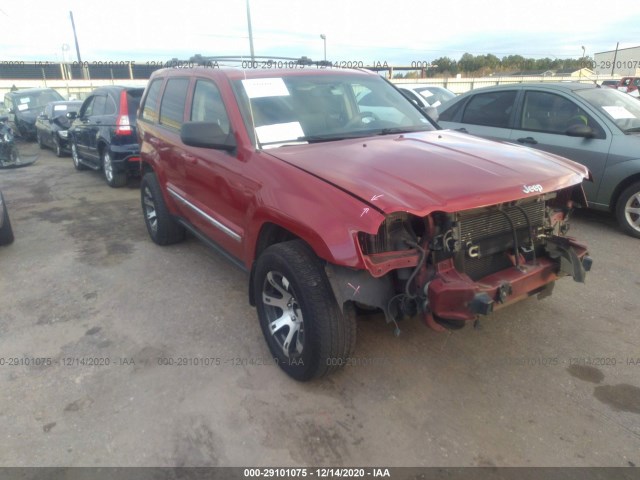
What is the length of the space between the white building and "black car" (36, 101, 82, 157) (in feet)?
146

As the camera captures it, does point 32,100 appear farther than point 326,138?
Yes

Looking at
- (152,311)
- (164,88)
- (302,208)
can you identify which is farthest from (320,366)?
(164,88)

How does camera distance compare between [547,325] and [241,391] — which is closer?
[241,391]

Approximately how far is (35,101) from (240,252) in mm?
15183

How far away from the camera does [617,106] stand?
5.53 meters

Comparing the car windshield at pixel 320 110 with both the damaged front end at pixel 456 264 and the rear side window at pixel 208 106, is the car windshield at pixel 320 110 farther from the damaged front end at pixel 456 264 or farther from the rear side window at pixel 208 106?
the damaged front end at pixel 456 264

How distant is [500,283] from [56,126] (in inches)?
479

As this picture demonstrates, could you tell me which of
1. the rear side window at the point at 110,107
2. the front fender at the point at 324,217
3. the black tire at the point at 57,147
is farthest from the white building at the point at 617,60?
the front fender at the point at 324,217

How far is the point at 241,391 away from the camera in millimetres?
2875

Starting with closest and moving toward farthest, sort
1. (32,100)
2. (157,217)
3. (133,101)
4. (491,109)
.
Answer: (157,217)
(491,109)
(133,101)
(32,100)

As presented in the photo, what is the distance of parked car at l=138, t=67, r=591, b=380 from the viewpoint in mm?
2428

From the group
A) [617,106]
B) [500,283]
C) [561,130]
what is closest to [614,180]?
[561,130]

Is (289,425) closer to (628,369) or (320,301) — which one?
(320,301)

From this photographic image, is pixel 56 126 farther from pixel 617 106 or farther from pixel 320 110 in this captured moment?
pixel 617 106
